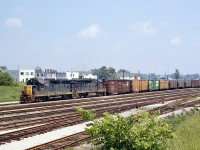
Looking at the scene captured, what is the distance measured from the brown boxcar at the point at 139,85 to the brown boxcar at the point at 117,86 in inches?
42.9

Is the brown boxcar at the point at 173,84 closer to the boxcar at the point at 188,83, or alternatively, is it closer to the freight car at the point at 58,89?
the boxcar at the point at 188,83

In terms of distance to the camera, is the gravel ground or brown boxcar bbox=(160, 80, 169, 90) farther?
brown boxcar bbox=(160, 80, 169, 90)

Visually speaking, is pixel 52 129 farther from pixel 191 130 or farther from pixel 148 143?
pixel 148 143

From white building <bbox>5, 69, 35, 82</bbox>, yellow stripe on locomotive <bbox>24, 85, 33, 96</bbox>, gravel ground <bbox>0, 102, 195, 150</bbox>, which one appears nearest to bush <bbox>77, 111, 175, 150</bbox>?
gravel ground <bbox>0, 102, 195, 150</bbox>

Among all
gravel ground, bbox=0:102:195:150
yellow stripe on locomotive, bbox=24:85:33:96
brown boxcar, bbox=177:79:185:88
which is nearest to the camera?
gravel ground, bbox=0:102:195:150

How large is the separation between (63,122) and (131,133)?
1309cm

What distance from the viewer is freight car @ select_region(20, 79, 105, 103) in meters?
37.1

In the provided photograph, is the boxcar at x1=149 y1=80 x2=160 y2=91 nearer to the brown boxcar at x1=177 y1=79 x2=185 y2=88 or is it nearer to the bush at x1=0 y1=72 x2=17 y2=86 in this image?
the brown boxcar at x1=177 y1=79 x2=185 y2=88

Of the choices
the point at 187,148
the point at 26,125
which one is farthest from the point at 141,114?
the point at 26,125

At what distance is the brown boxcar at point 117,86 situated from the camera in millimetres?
54969

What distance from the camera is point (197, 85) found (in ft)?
317

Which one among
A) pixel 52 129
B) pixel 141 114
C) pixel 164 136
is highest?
pixel 141 114

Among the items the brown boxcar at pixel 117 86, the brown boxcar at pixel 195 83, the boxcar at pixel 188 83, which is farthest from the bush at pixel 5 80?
the brown boxcar at pixel 195 83

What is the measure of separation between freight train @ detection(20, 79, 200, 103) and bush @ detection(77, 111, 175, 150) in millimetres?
28911
